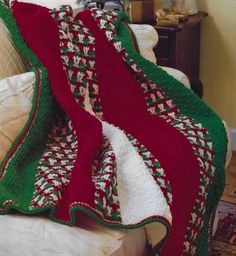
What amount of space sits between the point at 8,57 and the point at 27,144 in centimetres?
40

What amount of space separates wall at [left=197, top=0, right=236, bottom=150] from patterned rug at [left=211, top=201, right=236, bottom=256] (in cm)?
71

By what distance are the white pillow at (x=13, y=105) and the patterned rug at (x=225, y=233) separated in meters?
0.96

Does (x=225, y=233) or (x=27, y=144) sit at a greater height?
(x=27, y=144)

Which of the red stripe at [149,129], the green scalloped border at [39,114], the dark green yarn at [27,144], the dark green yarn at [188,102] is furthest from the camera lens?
the dark green yarn at [188,102]

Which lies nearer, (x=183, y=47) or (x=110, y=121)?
(x=110, y=121)

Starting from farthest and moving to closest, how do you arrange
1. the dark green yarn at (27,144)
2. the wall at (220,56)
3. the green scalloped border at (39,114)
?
the wall at (220,56) → the dark green yarn at (27,144) → the green scalloped border at (39,114)

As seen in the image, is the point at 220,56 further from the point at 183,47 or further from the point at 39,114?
the point at 39,114

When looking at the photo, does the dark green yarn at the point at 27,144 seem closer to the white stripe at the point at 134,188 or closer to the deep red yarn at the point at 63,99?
the deep red yarn at the point at 63,99

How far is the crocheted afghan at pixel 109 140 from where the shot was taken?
1.37 metres

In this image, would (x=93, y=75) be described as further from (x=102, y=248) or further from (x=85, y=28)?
(x=102, y=248)

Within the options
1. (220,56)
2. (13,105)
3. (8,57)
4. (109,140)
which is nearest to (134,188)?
(109,140)

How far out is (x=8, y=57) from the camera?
183 cm

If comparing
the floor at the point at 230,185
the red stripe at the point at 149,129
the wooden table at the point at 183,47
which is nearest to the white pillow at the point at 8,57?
the red stripe at the point at 149,129

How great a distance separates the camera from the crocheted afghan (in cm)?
137
